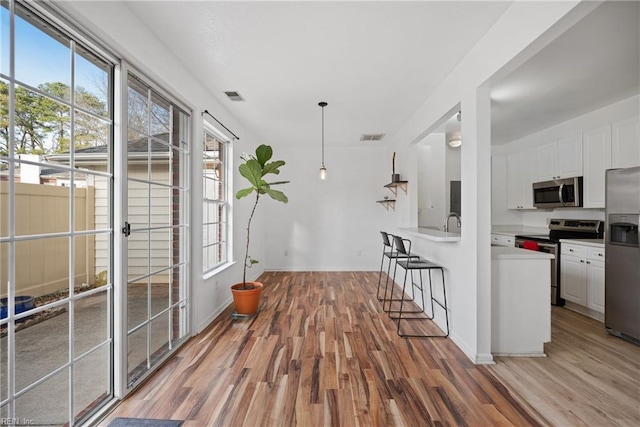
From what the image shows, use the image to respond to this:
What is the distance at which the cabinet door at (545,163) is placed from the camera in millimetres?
4188

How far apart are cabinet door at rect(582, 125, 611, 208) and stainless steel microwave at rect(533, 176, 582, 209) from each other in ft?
0.30

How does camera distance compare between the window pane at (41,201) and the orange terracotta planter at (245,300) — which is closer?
the window pane at (41,201)

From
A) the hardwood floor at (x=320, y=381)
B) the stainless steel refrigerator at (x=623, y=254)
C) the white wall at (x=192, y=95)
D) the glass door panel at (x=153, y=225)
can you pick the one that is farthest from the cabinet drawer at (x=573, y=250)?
the glass door panel at (x=153, y=225)

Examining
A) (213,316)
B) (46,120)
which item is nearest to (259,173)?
(213,316)

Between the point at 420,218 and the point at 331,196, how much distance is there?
6.09 ft

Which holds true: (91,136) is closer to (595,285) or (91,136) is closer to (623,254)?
(623,254)

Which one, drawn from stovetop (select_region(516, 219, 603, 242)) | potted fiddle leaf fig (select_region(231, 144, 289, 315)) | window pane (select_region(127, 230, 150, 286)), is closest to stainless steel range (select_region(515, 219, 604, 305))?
stovetop (select_region(516, 219, 603, 242))

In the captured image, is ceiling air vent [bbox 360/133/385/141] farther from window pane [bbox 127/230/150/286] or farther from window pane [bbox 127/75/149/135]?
window pane [bbox 127/230/150/286]

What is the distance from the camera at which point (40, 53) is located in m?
1.38

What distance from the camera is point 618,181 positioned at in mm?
2787

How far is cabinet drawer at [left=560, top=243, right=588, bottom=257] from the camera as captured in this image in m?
3.32

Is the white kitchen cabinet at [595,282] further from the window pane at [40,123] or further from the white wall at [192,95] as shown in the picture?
the window pane at [40,123]

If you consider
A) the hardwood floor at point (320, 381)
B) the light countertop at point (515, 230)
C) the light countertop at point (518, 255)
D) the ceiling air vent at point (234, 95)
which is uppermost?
the ceiling air vent at point (234, 95)

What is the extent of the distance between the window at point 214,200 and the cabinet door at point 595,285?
4.55m
